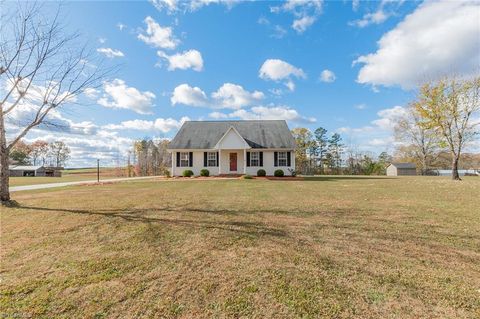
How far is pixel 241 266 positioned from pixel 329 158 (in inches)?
1791

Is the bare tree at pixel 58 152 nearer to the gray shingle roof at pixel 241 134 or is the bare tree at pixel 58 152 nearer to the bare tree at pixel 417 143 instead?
the gray shingle roof at pixel 241 134

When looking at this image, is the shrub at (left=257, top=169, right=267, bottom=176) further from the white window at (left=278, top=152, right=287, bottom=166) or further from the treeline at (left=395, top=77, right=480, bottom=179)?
the treeline at (left=395, top=77, right=480, bottom=179)

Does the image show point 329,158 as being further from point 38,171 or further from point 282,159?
point 38,171

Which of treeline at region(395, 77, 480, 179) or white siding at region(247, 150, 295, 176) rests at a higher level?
treeline at region(395, 77, 480, 179)

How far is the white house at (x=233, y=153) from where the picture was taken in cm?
2205

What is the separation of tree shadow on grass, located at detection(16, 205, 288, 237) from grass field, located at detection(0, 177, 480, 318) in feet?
0.16

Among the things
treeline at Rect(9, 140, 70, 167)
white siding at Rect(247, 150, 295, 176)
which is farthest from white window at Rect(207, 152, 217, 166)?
treeline at Rect(9, 140, 70, 167)

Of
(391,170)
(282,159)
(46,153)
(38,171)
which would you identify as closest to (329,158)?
(391,170)

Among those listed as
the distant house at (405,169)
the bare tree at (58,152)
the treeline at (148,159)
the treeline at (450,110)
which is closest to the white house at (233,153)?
the treeline at (450,110)

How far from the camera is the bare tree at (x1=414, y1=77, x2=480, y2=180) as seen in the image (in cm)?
1891

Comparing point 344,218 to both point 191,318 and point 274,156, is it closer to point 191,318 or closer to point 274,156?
point 191,318

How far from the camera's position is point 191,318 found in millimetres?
2436

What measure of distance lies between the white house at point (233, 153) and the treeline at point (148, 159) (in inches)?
725

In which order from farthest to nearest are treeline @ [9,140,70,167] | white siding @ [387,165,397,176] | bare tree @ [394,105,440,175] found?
treeline @ [9,140,70,167] < white siding @ [387,165,397,176] < bare tree @ [394,105,440,175]
